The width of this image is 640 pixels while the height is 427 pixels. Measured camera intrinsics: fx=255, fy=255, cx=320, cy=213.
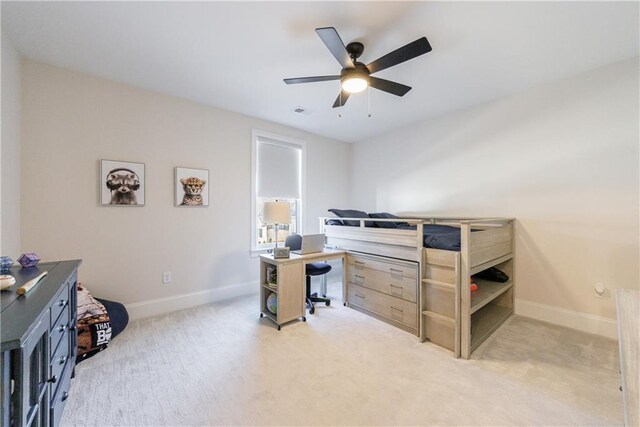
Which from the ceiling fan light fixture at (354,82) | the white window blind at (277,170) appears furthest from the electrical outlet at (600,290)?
the white window blind at (277,170)

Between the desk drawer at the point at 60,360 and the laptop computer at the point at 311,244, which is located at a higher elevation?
the laptop computer at the point at 311,244

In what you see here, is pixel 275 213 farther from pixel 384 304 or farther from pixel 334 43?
pixel 334 43

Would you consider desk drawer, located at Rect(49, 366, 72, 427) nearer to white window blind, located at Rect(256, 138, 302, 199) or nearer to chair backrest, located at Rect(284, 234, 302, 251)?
chair backrest, located at Rect(284, 234, 302, 251)

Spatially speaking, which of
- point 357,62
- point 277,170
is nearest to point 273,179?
point 277,170

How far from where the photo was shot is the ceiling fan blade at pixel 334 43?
61.2 inches

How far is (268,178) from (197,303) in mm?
1916

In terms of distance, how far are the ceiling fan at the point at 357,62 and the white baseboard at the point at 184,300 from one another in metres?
2.65

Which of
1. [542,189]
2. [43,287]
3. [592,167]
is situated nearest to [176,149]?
[43,287]

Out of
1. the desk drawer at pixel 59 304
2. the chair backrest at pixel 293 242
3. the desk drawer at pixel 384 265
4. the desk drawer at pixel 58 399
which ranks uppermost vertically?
the chair backrest at pixel 293 242

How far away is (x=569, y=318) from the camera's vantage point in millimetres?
2598

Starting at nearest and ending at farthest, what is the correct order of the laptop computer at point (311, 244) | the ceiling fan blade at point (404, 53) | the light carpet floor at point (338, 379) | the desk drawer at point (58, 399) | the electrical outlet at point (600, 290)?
1. the desk drawer at point (58, 399)
2. the light carpet floor at point (338, 379)
3. the ceiling fan blade at point (404, 53)
4. the electrical outlet at point (600, 290)
5. the laptop computer at point (311, 244)

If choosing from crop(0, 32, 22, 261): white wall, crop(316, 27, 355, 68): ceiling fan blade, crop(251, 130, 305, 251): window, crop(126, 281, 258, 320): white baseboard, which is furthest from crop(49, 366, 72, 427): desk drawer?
crop(316, 27, 355, 68): ceiling fan blade

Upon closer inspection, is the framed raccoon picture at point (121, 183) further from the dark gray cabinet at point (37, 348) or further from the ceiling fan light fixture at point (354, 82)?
the ceiling fan light fixture at point (354, 82)

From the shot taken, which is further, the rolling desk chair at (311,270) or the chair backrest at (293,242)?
the chair backrest at (293,242)
